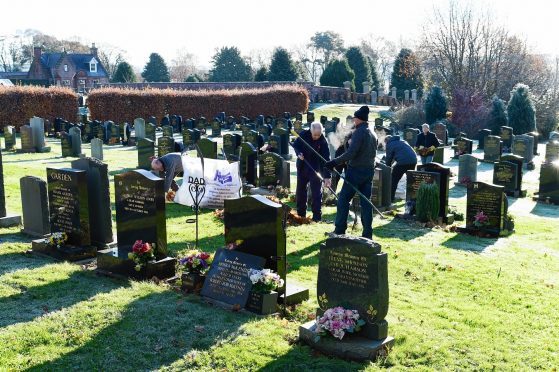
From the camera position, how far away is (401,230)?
486 inches

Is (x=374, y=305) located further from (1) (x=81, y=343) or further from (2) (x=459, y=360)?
(1) (x=81, y=343)

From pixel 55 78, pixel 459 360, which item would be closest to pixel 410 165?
pixel 459 360

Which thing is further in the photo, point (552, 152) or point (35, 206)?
point (552, 152)

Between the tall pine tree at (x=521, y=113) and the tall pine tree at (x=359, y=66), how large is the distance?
108 feet

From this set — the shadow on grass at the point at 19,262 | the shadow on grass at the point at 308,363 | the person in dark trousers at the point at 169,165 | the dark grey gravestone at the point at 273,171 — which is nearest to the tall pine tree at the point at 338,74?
the dark grey gravestone at the point at 273,171

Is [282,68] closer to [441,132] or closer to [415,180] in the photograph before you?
[441,132]

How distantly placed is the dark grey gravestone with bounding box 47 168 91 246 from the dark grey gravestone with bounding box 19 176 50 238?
607 millimetres

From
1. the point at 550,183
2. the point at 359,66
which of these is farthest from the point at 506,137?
the point at 359,66

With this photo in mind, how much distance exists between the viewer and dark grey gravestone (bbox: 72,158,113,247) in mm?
9672

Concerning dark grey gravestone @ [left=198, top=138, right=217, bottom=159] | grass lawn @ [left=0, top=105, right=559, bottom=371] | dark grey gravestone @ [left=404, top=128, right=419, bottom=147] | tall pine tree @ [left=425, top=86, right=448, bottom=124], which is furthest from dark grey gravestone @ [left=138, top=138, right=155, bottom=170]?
tall pine tree @ [left=425, top=86, right=448, bottom=124]

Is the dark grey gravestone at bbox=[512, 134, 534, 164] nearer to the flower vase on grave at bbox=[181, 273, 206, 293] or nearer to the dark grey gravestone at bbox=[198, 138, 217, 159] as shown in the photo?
the dark grey gravestone at bbox=[198, 138, 217, 159]

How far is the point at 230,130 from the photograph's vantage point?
4103 centimetres

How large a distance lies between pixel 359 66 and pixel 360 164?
6178 centimetres

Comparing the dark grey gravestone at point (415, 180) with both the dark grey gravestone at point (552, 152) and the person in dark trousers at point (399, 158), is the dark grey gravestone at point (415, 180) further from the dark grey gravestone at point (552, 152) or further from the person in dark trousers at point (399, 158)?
the dark grey gravestone at point (552, 152)
